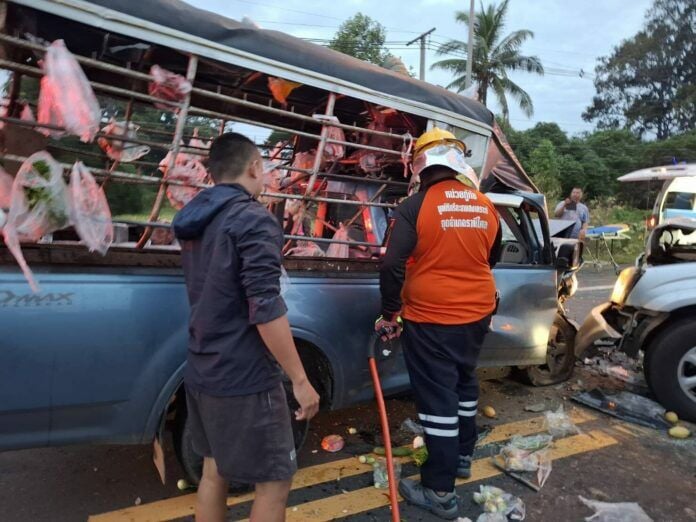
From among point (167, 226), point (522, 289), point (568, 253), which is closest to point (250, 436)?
point (167, 226)

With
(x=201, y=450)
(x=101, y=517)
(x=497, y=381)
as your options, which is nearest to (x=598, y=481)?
(x=497, y=381)

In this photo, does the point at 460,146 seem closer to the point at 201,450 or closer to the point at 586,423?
the point at 201,450

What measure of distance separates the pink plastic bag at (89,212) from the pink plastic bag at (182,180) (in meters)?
0.42

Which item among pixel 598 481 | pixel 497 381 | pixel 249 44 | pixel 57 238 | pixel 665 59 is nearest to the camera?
pixel 249 44

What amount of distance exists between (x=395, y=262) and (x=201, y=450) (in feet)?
4.19

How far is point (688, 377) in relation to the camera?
3.95 meters

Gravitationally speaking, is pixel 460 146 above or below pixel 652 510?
above

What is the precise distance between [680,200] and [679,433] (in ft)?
26.4

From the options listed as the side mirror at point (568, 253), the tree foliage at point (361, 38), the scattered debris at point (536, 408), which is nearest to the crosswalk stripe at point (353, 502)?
the scattered debris at point (536, 408)

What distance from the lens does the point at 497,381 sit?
4.82 meters

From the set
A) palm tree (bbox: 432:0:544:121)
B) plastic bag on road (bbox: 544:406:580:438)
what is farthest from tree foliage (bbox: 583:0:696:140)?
plastic bag on road (bbox: 544:406:580:438)

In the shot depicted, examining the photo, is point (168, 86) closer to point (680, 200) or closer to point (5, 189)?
point (5, 189)

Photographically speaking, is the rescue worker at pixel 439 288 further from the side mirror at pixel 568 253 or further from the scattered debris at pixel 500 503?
the side mirror at pixel 568 253

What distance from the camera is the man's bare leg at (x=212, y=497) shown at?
6.83 ft
